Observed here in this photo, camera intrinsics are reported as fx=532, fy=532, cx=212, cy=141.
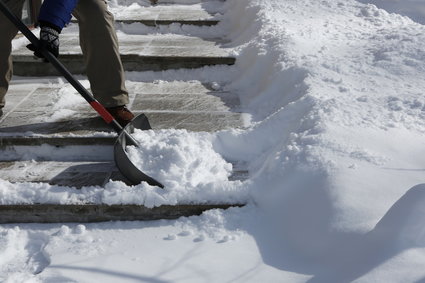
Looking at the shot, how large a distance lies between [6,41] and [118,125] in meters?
1.04

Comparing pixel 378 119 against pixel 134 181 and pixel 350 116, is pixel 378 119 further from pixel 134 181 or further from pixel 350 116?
pixel 134 181

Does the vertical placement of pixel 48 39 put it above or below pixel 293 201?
above

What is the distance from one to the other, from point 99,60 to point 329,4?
305 centimetres

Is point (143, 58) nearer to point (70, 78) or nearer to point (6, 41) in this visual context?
point (6, 41)

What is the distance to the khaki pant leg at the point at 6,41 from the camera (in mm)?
3346

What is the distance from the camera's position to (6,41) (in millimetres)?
3402

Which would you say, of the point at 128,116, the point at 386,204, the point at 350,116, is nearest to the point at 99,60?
the point at 128,116

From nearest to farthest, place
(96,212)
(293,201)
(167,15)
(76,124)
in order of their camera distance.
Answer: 1. (293,201)
2. (96,212)
3. (76,124)
4. (167,15)

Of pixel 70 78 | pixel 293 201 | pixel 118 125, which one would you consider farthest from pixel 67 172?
pixel 293 201

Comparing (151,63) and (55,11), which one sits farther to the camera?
(151,63)

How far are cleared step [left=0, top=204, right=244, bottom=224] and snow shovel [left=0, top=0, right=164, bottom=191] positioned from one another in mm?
148

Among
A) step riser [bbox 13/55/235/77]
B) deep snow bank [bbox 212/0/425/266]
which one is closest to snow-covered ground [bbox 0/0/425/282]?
deep snow bank [bbox 212/0/425/266]

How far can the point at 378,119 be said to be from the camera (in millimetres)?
2861

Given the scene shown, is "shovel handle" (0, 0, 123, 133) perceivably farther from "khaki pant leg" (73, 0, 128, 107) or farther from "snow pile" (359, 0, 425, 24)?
"snow pile" (359, 0, 425, 24)
